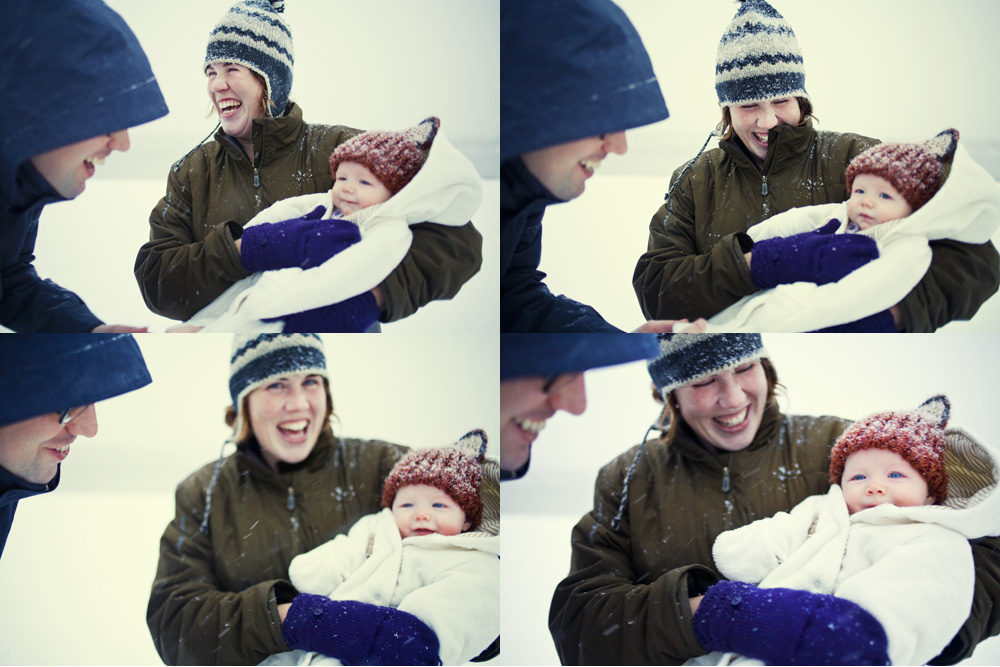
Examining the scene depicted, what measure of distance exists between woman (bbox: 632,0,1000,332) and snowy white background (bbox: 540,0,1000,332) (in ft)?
0.11

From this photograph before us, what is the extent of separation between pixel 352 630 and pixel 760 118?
138 centimetres

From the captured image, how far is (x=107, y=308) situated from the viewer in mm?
1941

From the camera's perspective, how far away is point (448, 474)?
1.92m

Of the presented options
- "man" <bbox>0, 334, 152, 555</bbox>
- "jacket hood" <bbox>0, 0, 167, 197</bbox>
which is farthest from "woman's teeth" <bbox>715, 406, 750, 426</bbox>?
"jacket hood" <bbox>0, 0, 167, 197</bbox>

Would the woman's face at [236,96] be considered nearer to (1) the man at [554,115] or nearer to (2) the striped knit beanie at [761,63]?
(1) the man at [554,115]

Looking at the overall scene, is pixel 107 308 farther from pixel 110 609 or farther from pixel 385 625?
pixel 385 625

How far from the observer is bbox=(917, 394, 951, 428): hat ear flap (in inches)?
74.0

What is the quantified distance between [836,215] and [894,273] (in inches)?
6.5

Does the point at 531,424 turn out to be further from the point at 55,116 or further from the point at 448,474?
the point at 55,116

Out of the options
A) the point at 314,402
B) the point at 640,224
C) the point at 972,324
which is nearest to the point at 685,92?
the point at 640,224

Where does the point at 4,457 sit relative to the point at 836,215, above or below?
below

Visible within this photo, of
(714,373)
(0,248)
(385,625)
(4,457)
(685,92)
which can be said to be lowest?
(385,625)

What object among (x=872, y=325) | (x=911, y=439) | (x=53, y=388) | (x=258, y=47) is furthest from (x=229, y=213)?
(x=911, y=439)

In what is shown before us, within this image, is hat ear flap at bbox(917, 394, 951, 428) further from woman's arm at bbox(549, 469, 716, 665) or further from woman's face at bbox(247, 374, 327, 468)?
woman's face at bbox(247, 374, 327, 468)
